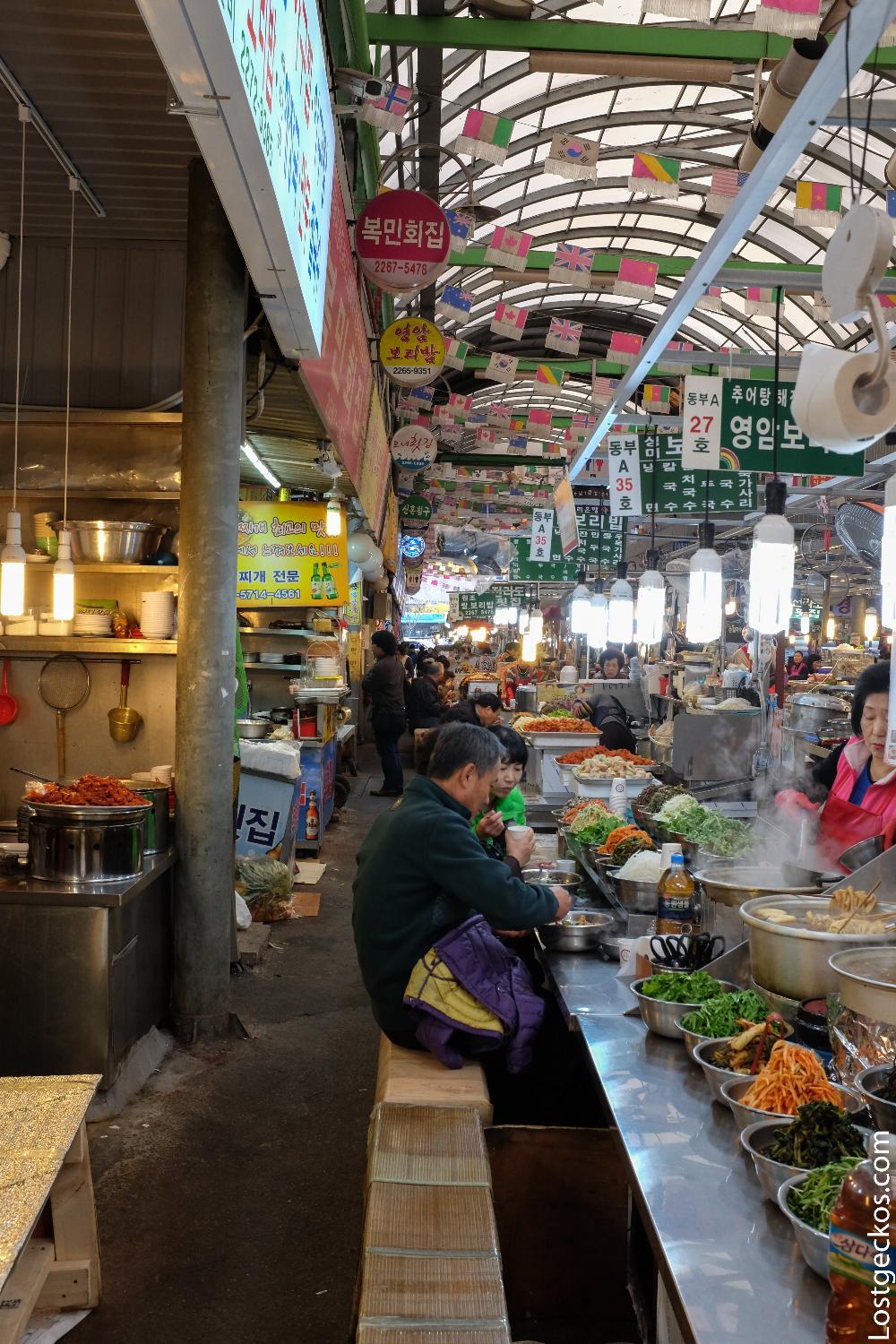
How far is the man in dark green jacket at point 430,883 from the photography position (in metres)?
4.11

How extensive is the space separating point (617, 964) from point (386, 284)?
5342mm

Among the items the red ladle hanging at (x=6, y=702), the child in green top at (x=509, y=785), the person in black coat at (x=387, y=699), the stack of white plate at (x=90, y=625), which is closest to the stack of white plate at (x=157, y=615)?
the stack of white plate at (x=90, y=625)

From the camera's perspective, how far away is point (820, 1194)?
7.19ft

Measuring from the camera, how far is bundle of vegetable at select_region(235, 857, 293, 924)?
8.81 meters

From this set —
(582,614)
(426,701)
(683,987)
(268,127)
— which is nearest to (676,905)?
(683,987)

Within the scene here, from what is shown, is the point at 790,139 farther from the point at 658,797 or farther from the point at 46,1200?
the point at 46,1200

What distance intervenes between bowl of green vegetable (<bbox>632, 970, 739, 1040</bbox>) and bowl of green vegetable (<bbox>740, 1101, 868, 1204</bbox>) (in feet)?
3.05

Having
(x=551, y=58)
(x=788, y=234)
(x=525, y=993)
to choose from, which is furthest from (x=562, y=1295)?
(x=788, y=234)

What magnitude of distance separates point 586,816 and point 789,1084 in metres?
4.01

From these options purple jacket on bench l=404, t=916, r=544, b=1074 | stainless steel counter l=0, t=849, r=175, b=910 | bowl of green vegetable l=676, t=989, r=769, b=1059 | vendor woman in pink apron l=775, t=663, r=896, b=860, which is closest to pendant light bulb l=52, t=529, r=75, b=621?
stainless steel counter l=0, t=849, r=175, b=910

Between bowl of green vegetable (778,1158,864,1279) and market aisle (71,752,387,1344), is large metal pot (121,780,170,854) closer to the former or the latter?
market aisle (71,752,387,1344)

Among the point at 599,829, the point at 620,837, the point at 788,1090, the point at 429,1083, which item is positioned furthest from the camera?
the point at 599,829

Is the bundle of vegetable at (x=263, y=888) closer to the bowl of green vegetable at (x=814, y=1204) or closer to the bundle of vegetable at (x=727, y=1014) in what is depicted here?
the bundle of vegetable at (x=727, y=1014)

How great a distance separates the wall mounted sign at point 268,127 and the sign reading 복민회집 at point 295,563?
5.22 meters
